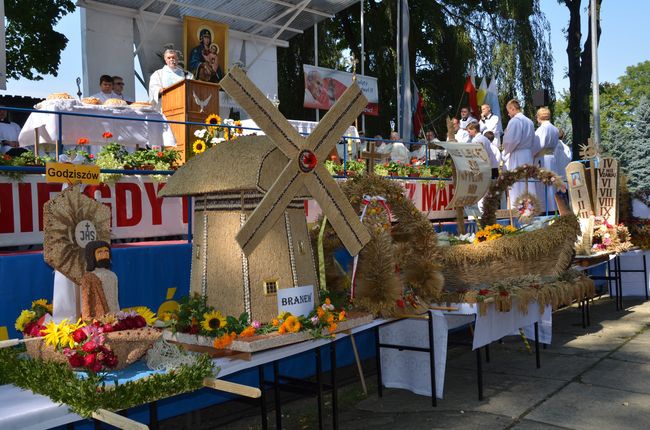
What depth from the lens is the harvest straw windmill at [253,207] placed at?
4.54 meters

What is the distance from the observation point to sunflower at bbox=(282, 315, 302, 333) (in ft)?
14.4

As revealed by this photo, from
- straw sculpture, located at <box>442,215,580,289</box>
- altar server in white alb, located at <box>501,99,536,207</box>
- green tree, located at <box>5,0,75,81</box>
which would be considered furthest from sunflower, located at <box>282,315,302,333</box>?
green tree, located at <box>5,0,75,81</box>

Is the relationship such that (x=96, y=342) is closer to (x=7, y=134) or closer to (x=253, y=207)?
(x=253, y=207)

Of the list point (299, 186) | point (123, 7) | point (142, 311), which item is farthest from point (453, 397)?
point (123, 7)

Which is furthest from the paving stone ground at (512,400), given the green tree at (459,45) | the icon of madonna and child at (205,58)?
the green tree at (459,45)

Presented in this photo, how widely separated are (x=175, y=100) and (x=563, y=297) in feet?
22.4

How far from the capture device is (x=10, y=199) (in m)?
6.46

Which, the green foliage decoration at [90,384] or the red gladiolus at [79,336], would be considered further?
the red gladiolus at [79,336]

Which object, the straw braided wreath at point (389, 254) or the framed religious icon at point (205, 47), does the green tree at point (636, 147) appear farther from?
the straw braided wreath at point (389, 254)

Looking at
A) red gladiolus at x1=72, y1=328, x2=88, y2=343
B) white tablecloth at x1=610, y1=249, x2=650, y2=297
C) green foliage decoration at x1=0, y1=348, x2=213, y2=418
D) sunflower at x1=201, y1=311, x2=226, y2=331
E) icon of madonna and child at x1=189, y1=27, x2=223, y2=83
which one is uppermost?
icon of madonna and child at x1=189, y1=27, x2=223, y2=83

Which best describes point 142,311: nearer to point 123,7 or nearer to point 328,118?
point 328,118

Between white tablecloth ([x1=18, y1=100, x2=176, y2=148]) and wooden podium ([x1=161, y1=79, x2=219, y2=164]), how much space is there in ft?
1.09

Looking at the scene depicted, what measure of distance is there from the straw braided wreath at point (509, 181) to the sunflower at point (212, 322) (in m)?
5.13

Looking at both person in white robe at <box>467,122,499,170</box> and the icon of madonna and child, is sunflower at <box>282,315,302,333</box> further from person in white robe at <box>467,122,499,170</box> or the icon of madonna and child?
the icon of madonna and child
